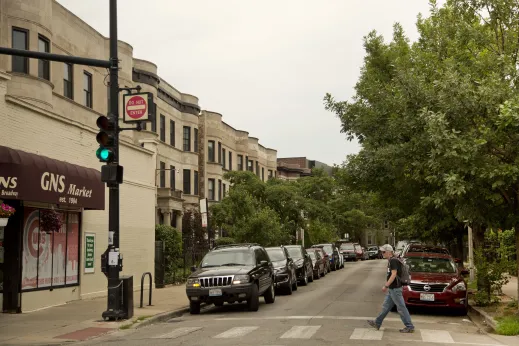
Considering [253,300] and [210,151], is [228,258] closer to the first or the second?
[253,300]

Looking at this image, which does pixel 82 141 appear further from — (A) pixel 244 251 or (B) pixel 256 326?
(B) pixel 256 326

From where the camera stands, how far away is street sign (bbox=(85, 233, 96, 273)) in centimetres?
1919

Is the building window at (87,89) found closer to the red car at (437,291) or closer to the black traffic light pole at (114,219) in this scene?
the black traffic light pole at (114,219)

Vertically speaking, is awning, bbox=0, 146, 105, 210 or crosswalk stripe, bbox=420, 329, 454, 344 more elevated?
awning, bbox=0, 146, 105, 210

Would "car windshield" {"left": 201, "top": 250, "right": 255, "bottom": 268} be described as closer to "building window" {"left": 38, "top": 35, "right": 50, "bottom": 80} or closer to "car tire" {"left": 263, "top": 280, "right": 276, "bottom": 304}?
"car tire" {"left": 263, "top": 280, "right": 276, "bottom": 304}

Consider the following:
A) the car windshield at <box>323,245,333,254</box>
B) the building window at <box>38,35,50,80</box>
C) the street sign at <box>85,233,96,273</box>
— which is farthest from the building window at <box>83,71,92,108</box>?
the car windshield at <box>323,245,333,254</box>

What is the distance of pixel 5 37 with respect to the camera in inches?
827

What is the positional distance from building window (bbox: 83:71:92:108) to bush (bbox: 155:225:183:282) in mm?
6149

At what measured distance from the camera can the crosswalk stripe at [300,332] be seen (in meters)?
11.4

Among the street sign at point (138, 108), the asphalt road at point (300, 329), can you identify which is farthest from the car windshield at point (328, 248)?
the street sign at point (138, 108)

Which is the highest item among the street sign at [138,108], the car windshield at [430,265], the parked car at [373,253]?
the street sign at [138,108]

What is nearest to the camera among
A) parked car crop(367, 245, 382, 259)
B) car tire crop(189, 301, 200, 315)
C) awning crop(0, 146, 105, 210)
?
awning crop(0, 146, 105, 210)

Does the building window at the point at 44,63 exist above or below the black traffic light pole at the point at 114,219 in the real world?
above

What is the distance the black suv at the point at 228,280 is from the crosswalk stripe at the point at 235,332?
2.97 meters
